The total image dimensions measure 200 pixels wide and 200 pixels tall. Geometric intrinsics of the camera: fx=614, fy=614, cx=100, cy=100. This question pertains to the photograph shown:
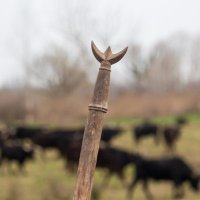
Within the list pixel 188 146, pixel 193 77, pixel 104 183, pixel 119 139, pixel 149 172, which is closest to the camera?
pixel 149 172

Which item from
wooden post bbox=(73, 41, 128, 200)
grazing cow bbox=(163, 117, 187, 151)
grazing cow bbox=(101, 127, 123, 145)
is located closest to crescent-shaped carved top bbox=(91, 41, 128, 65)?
wooden post bbox=(73, 41, 128, 200)

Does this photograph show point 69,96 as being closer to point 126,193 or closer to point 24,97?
point 24,97

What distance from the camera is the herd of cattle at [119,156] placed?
56.4 ft

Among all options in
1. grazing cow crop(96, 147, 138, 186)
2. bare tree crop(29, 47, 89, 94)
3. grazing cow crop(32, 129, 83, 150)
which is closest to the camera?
grazing cow crop(96, 147, 138, 186)

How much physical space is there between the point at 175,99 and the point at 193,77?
20487mm

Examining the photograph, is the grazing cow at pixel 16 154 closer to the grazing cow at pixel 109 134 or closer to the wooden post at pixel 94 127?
the grazing cow at pixel 109 134

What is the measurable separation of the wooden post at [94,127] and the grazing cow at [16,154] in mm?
19690

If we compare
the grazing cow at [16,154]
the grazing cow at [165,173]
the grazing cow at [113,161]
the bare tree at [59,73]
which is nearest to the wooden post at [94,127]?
the grazing cow at [165,173]

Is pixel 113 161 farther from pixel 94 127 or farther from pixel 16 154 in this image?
pixel 94 127

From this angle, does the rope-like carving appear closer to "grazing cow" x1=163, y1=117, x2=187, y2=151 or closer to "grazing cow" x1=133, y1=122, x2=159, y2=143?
"grazing cow" x1=163, y1=117, x2=187, y2=151

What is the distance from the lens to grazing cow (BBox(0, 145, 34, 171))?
22359mm

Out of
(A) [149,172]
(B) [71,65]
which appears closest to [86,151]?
(A) [149,172]

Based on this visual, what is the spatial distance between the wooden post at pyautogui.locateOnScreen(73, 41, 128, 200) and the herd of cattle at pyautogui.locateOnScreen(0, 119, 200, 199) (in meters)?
14.2

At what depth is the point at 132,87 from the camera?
5478cm
